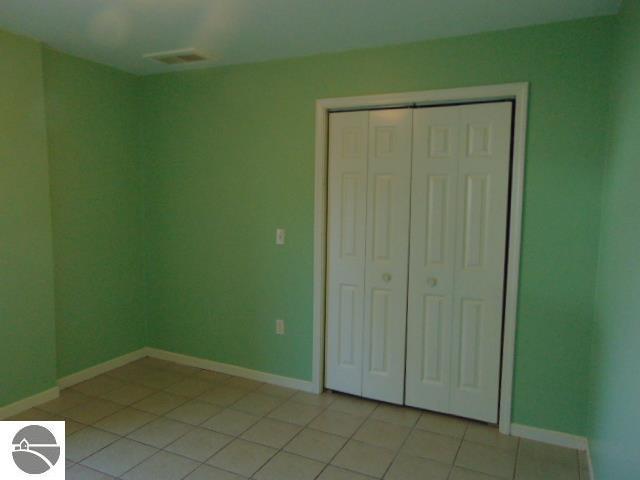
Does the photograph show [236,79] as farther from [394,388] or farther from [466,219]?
[394,388]

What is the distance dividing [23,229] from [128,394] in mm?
1353

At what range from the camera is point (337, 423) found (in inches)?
114

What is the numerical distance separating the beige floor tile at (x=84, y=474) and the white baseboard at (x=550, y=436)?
2316mm

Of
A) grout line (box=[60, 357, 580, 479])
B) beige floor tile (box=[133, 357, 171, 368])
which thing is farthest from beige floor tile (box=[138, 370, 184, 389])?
beige floor tile (box=[133, 357, 171, 368])

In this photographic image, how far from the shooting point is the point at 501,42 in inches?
102

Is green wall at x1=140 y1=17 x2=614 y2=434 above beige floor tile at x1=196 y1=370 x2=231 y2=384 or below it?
above

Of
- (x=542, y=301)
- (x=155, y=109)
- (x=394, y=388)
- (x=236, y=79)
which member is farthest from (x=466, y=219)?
(x=155, y=109)

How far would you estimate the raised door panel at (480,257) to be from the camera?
268cm

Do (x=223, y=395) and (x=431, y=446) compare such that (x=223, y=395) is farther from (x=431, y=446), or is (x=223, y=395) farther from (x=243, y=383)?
(x=431, y=446)

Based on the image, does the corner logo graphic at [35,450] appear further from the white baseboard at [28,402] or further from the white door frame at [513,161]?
the white door frame at [513,161]

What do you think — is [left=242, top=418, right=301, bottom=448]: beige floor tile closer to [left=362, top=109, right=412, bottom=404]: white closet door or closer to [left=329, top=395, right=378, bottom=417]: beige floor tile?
[left=329, top=395, right=378, bottom=417]: beige floor tile

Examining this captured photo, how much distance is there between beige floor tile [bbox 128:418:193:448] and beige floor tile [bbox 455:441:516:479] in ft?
5.42

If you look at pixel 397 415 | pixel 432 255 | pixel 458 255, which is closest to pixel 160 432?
pixel 397 415

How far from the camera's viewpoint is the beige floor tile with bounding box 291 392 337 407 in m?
3.16
